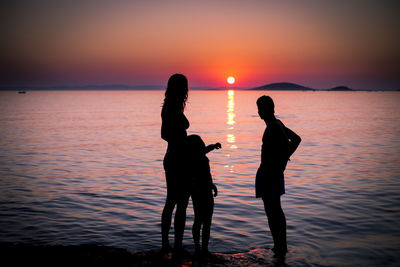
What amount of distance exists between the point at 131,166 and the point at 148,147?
5426mm

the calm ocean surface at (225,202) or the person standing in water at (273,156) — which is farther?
the calm ocean surface at (225,202)

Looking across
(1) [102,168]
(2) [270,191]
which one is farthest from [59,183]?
(2) [270,191]

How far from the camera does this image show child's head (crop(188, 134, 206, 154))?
4.91m

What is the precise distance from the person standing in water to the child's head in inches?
37.4

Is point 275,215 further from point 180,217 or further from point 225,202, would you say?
point 225,202

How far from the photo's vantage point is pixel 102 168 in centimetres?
1362

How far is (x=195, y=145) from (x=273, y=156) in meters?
1.21

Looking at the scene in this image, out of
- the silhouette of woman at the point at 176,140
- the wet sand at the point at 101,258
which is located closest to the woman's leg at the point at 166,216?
the silhouette of woman at the point at 176,140

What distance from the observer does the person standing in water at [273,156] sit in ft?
17.1

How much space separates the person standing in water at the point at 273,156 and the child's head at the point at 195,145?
0.95 meters

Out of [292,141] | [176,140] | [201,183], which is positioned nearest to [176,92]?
[176,140]

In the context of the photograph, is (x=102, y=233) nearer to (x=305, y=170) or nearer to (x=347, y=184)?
(x=347, y=184)

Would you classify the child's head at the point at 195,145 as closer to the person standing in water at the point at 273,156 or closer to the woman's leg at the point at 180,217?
the woman's leg at the point at 180,217

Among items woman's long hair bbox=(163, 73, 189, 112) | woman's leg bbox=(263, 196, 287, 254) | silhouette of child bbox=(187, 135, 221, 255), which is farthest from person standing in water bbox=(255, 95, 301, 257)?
woman's long hair bbox=(163, 73, 189, 112)
